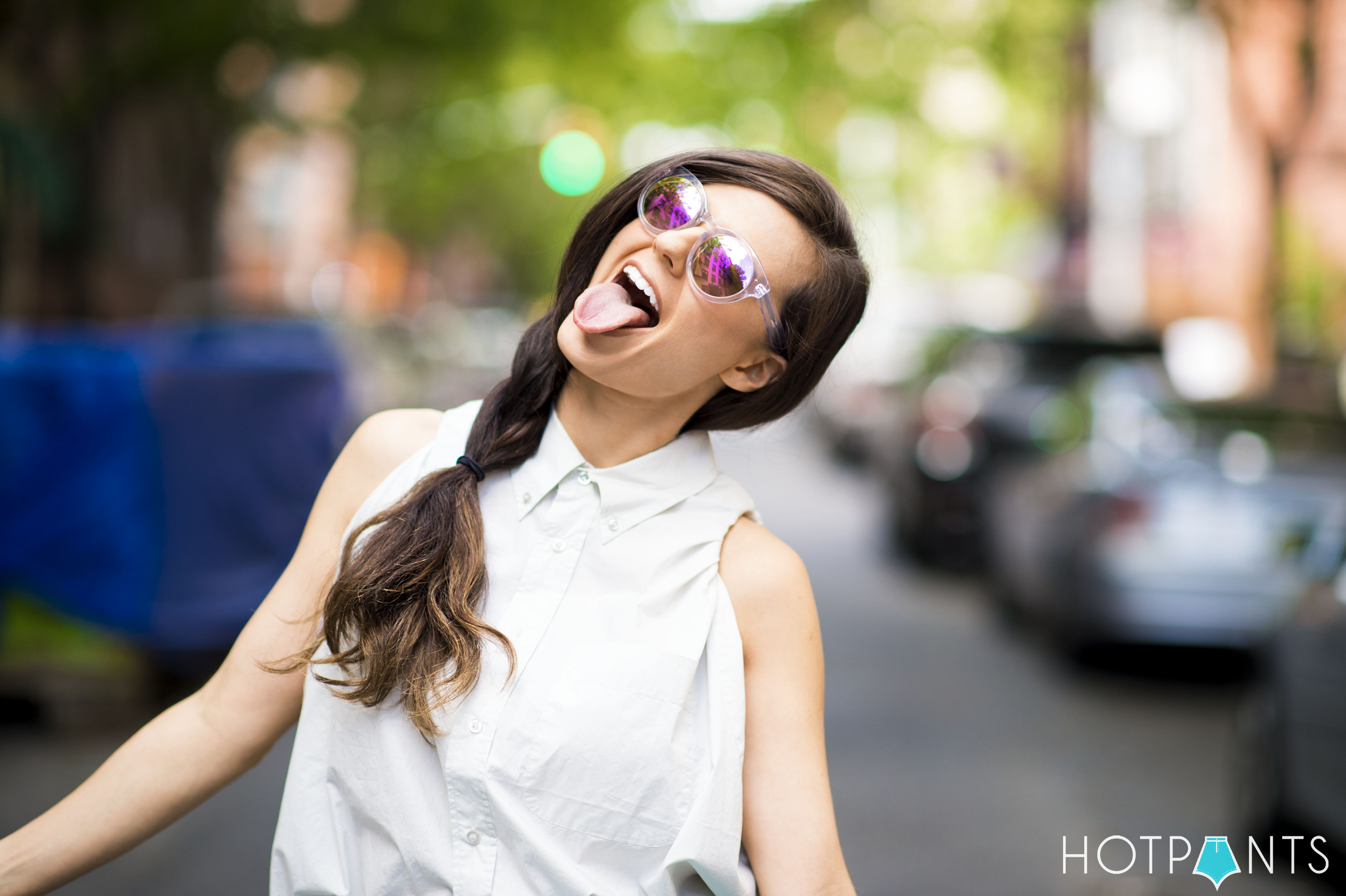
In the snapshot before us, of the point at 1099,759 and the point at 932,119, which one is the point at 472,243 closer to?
the point at 932,119

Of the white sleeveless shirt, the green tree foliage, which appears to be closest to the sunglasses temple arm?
the white sleeveless shirt

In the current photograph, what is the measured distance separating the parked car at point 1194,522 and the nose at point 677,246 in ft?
18.9

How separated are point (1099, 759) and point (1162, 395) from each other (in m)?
3.00

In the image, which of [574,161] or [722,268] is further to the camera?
[574,161]

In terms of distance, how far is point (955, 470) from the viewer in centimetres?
1093

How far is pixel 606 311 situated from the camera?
169cm

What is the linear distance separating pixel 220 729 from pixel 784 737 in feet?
2.47

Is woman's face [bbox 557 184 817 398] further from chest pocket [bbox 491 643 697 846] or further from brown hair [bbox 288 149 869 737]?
chest pocket [bbox 491 643 697 846]

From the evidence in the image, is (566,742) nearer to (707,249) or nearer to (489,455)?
(489,455)

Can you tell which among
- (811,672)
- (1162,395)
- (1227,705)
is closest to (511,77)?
(1162,395)

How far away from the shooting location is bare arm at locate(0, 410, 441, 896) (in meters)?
1.70

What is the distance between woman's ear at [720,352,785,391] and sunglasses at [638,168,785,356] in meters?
0.05

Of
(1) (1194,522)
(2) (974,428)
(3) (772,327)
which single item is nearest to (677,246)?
(3) (772,327)

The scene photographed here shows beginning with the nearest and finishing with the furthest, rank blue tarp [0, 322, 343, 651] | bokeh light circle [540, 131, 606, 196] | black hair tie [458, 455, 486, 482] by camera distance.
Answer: black hair tie [458, 455, 486, 482], blue tarp [0, 322, 343, 651], bokeh light circle [540, 131, 606, 196]
